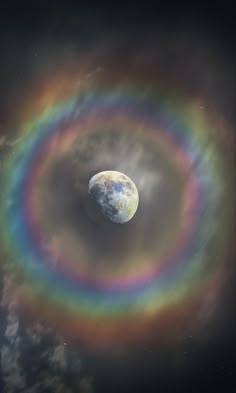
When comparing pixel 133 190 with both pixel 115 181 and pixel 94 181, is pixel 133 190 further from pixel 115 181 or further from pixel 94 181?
pixel 94 181

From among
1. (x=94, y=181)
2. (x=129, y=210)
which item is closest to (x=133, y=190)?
(x=129, y=210)

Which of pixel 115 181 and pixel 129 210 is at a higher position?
pixel 115 181

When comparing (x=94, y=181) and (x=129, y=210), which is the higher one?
(x=94, y=181)

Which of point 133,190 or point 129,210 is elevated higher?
point 133,190

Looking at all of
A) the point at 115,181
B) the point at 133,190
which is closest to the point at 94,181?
the point at 115,181

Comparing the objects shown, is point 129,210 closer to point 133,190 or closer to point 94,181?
point 133,190
